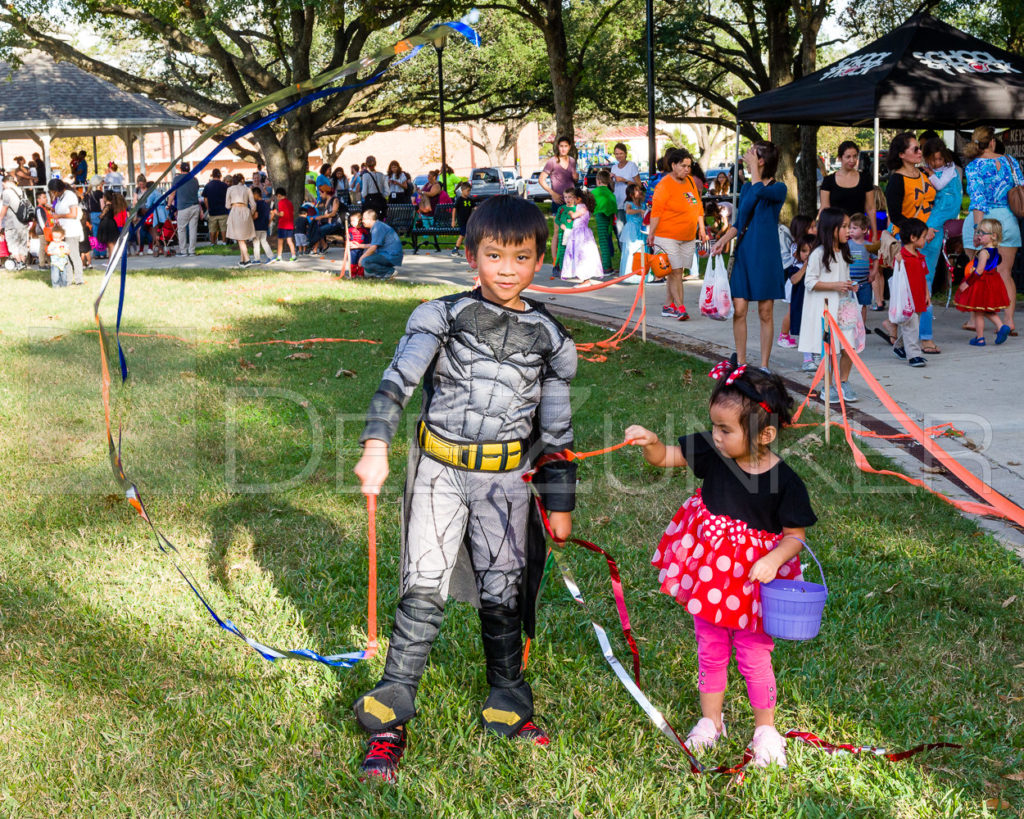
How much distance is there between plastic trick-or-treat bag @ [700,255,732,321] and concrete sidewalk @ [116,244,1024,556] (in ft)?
0.60

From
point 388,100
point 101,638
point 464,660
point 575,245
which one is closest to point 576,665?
point 464,660

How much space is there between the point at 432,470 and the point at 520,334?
498 mm

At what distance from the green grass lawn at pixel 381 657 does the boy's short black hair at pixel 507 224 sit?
1.60m

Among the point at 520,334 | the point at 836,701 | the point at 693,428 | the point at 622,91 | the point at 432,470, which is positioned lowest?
the point at 836,701

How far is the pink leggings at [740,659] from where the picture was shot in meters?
3.18

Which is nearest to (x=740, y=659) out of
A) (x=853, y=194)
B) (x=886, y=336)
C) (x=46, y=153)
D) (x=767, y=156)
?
(x=767, y=156)

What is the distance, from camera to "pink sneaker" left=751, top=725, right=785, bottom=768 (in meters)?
3.20

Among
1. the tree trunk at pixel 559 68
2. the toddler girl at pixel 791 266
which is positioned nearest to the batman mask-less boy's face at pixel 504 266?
the toddler girl at pixel 791 266

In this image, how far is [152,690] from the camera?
3.65 m

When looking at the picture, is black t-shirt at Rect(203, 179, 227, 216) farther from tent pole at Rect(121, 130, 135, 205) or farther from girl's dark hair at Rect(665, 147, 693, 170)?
girl's dark hair at Rect(665, 147, 693, 170)

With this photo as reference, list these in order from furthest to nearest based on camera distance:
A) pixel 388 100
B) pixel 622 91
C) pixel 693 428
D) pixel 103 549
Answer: pixel 388 100 → pixel 622 91 → pixel 693 428 → pixel 103 549

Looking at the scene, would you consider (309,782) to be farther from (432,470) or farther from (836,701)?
(836,701)

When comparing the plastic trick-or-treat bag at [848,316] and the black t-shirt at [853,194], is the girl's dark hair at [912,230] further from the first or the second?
the plastic trick-or-treat bag at [848,316]

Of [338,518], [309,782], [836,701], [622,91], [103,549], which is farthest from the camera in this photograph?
[622,91]
